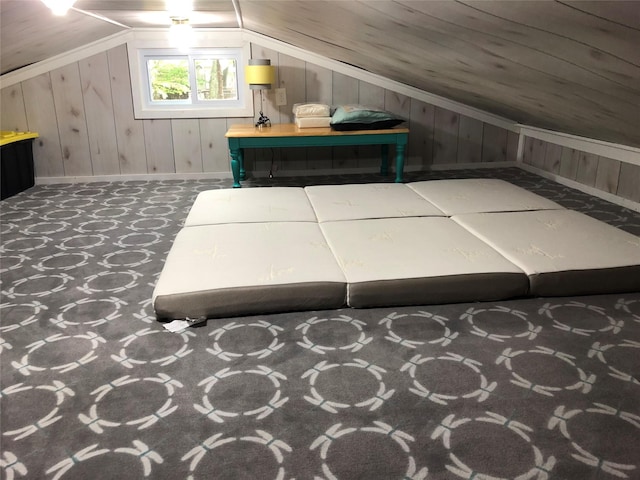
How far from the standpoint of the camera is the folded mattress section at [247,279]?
1968mm

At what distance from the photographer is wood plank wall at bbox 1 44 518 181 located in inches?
175

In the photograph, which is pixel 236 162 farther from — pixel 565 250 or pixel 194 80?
pixel 565 250

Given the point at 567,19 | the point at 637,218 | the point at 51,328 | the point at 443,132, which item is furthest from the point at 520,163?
the point at 51,328

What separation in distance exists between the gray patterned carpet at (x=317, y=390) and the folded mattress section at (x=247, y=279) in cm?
7

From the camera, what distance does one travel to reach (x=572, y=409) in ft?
4.81

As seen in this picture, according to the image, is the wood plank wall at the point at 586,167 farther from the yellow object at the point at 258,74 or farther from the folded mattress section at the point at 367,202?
the yellow object at the point at 258,74

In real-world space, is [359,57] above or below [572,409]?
above

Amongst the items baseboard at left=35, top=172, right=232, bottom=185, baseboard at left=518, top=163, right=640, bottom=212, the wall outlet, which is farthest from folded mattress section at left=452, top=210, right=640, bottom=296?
baseboard at left=35, top=172, right=232, bottom=185

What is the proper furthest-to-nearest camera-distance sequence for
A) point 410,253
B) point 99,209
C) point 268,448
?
point 99,209
point 410,253
point 268,448

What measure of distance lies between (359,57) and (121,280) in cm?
248

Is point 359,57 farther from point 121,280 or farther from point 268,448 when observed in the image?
point 268,448

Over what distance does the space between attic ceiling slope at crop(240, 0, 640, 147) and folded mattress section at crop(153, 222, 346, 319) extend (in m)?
1.04

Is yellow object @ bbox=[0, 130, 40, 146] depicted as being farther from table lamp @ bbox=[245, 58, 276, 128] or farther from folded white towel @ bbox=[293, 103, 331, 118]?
folded white towel @ bbox=[293, 103, 331, 118]

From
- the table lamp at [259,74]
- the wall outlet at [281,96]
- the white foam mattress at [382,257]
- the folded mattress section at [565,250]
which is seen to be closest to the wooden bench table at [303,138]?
the table lamp at [259,74]
